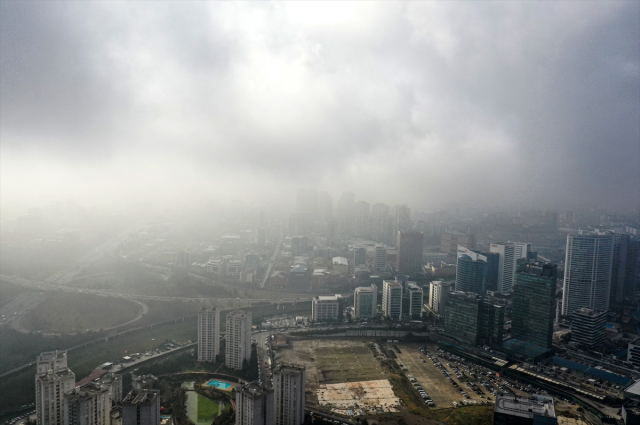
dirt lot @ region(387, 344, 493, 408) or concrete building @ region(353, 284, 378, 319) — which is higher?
concrete building @ region(353, 284, 378, 319)

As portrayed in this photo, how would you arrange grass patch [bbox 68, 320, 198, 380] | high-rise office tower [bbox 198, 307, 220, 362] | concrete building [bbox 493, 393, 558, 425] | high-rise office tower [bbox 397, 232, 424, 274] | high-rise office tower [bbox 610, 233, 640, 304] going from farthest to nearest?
high-rise office tower [bbox 397, 232, 424, 274] → high-rise office tower [bbox 610, 233, 640, 304] → high-rise office tower [bbox 198, 307, 220, 362] → grass patch [bbox 68, 320, 198, 380] → concrete building [bbox 493, 393, 558, 425]

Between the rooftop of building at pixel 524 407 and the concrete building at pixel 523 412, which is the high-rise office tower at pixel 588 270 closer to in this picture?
the rooftop of building at pixel 524 407

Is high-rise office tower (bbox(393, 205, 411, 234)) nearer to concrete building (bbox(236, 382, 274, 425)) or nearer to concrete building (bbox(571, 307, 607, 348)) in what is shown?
concrete building (bbox(571, 307, 607, 348))

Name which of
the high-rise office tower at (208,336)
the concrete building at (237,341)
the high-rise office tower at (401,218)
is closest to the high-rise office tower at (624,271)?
the high-rise office tower at (401,218)

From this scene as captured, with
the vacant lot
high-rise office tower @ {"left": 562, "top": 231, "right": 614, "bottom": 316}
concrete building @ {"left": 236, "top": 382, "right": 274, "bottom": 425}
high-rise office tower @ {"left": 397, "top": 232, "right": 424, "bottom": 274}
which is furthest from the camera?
high-rise office tower @ {"left": 397, "top": 232, "right": 424, "bottom": 274}

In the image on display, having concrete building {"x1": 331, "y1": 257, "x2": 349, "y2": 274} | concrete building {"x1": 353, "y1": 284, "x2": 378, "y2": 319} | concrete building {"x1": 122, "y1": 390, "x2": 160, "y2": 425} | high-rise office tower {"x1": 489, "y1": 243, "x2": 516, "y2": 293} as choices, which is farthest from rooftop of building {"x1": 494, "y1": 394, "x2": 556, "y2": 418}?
concrete building {"x1": 331, "y1": 257, "x2": 349, "y2": 274}

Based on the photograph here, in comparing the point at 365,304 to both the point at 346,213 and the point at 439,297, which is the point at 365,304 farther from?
the point at 346,213

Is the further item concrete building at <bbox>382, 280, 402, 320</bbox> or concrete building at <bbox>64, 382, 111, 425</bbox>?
concrete building at <bbox>382, 280, 402, 320</bbox>

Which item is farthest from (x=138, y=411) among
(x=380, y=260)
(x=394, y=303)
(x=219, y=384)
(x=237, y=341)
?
(x=380, y=260)
